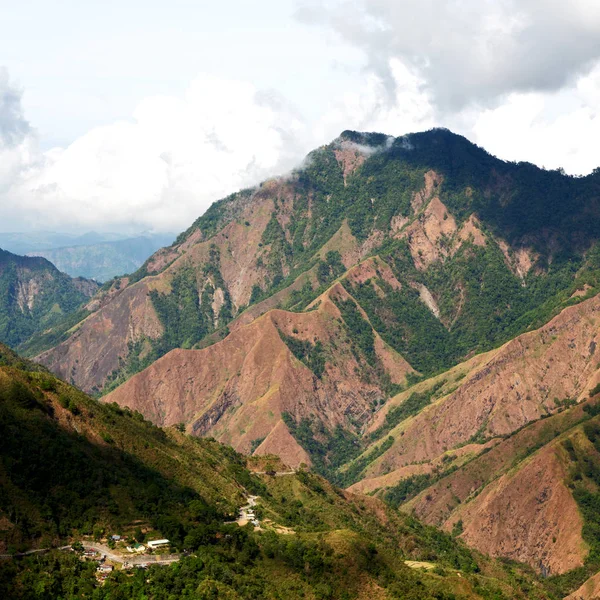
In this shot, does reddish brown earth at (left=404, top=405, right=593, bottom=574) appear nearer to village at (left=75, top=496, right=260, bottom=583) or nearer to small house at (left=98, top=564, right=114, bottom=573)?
village at (left=75, top=496, right=260, bottom=583)

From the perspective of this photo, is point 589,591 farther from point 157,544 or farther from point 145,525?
point 157,544

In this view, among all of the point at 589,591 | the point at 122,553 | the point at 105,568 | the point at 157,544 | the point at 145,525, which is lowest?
the point at 589,591

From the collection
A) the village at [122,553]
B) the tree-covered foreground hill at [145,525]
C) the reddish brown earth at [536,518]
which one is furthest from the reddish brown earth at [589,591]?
the village at [122,553]

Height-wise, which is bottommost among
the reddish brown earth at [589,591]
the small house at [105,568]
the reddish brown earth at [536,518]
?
the reddish brown earth at [589,591]

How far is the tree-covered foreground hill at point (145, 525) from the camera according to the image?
9794 centimetres

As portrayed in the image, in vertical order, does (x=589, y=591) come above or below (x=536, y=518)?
below

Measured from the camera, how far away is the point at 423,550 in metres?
156

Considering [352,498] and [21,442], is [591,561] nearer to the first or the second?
[352,498]

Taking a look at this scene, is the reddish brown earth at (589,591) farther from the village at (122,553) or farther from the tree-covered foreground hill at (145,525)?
the village at (122,553)

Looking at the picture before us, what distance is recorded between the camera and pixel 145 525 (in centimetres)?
11100

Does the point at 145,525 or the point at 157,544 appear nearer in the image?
the point at 157,544

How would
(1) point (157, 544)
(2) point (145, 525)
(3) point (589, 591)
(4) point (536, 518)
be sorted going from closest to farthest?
(1) point (157, 544), (2) point (145, 525), (3) point (589, 591), (4) point (536, 518)

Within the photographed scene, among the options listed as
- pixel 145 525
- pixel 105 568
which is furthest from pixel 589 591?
pixel 105 568

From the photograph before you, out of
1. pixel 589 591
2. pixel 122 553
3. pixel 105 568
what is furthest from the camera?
pixel 589 591
